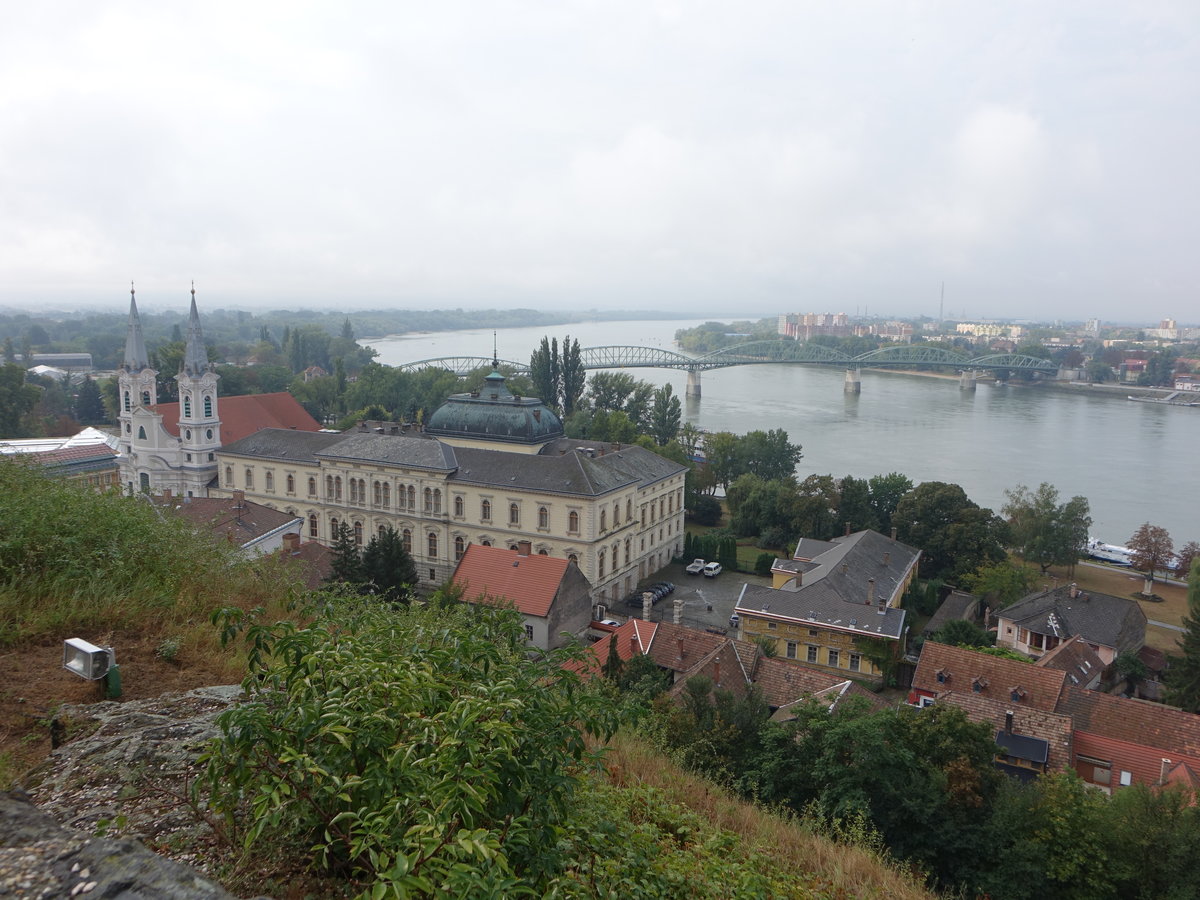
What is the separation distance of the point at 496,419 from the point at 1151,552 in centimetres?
2529

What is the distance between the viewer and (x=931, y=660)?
19.0 meters

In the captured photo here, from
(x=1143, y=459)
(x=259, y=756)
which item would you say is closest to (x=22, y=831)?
Result: (x=259, y=756)

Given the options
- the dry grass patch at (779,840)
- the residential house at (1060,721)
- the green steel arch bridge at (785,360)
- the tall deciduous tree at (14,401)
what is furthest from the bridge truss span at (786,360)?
the dry grass patch at (779,840)

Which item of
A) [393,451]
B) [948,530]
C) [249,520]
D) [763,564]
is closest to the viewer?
[249,520]

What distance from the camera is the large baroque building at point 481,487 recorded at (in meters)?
27.6

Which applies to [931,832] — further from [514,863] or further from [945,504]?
[945,504]

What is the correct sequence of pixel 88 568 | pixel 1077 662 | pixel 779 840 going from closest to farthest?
pixel 779 840
pixel 88 568
pixel 1077 662

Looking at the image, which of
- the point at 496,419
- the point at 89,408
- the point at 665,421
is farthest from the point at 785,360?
the point at 496,419

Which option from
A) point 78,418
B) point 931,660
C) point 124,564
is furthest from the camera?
point 78,418

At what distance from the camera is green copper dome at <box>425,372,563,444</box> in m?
32.2

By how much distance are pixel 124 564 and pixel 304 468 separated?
85.1 feet

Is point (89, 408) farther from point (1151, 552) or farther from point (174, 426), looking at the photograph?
point (1151, 552)

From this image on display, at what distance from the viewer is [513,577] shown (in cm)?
2239

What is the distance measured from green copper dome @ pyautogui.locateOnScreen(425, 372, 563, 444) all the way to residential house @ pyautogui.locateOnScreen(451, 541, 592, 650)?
952cm
